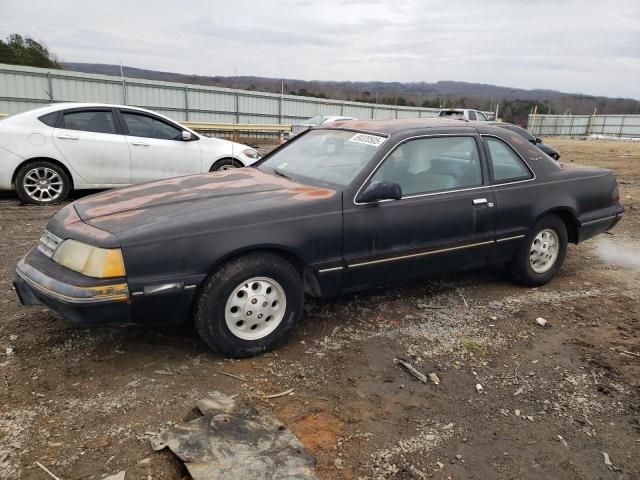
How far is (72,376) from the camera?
315 centimetres

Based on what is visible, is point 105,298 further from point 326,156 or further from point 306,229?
point 326,156

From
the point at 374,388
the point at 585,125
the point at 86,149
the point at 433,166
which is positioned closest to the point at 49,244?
the point at 374,388

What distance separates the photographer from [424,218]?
403cm

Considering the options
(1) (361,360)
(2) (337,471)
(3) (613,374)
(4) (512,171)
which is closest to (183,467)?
(2) (337,471)

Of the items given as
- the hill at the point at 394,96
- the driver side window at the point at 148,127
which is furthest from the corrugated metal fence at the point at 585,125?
the driver side window at the point at 148,127

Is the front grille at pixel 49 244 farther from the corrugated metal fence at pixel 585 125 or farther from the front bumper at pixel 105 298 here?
the corrugated metal fence at pixel 585 125

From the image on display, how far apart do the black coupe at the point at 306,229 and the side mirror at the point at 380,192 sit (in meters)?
0.01

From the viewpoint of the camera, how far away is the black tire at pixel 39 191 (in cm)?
748

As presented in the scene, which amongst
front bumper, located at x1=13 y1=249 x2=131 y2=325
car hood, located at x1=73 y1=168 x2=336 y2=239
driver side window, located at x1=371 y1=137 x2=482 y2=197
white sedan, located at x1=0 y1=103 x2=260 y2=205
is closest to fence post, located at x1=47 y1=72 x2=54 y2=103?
white sedan, located at x1=0 y1=103 x2=260 y2=205

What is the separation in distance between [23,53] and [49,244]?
28.7 metres

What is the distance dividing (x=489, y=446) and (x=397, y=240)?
1654 mm

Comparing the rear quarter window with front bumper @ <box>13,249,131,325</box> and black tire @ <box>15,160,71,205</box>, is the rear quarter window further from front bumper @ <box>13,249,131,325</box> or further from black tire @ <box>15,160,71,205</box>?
front bumper @ <box>13,249,131,325</box>

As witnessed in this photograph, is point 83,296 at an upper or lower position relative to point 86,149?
lower

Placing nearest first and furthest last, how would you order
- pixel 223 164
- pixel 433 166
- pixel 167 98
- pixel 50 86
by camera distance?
pixel 433 166, pixel 223 164, pixel 50 86, pixel 167 98
